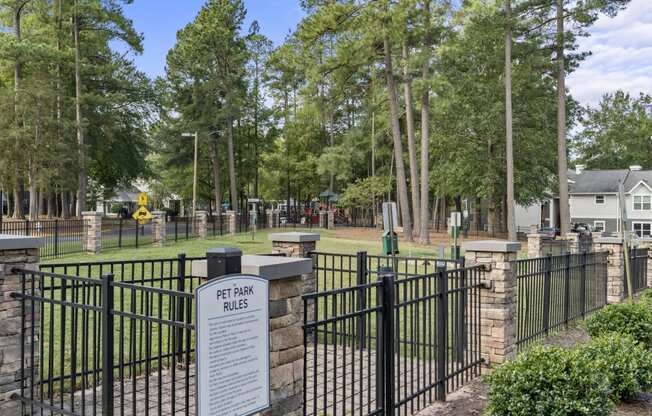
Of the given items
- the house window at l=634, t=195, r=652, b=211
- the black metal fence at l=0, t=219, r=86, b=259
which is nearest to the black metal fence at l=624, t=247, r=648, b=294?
the black metal fence at l=0, t=219, r=86, b=259

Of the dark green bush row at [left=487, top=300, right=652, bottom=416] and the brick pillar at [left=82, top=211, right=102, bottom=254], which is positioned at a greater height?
the brick pillar at [left=82, top=211, right=102, bottom=254]

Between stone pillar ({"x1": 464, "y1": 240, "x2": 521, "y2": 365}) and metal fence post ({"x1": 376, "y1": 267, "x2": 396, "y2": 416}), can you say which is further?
stone pillar ({"x1": 464, "y1": 240, "x2": 521, "y2": 365})

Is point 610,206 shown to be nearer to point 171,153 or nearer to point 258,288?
point 171,153

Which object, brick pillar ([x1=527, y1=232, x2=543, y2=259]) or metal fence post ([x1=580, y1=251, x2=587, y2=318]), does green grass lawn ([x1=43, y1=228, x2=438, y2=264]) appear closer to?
brick pillar ([x1=527, y1=232, x2=543, y2=259])

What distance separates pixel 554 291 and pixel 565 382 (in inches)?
167

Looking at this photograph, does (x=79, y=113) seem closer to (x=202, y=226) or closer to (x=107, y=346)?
(x=202, y=226)

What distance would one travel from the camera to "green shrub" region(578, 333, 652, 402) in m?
5.29

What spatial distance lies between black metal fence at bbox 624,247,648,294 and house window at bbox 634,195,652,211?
1356 inches

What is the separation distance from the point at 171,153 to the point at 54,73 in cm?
873

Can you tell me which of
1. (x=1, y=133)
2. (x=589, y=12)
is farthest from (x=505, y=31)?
(x=1, y=133)

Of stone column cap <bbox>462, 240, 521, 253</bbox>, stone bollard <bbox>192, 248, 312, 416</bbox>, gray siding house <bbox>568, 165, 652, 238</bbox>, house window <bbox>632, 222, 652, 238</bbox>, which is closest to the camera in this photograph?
stone bollard <bbox>192, 248, 312, 416</bbox>

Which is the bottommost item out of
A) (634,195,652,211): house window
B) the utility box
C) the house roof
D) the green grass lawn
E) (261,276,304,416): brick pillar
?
the green grass lawn

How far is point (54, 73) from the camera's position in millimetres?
29422

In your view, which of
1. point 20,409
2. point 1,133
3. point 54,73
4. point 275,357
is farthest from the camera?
point 54,73
